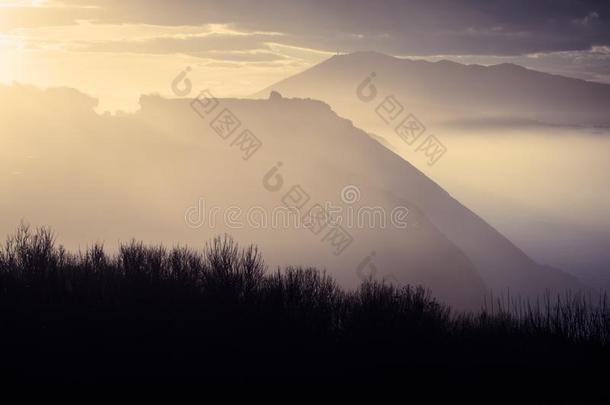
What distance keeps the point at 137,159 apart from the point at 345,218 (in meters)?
59.9

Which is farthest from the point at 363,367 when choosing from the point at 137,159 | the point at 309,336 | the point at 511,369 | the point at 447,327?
the point at 137,159

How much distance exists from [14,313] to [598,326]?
704 inches

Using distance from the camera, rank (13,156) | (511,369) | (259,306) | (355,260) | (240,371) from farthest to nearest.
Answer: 1. (13,156)
2. (355,260)
3. (259,306)
4. (511,369)
5. (240,371)

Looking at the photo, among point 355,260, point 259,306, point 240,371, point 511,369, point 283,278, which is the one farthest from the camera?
point 355,260

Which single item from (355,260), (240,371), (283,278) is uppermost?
(355,260)

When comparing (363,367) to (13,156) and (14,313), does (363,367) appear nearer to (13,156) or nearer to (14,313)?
(14,313)

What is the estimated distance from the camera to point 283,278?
25.8m

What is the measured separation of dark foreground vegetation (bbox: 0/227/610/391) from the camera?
61.0 ft

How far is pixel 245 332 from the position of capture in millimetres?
20438

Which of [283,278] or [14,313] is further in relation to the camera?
[283,278]

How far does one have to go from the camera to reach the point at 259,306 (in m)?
22.5

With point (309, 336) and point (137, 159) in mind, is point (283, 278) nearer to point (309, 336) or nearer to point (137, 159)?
point (309, 336)

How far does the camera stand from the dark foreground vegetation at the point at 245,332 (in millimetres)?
18594

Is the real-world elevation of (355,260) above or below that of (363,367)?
above
